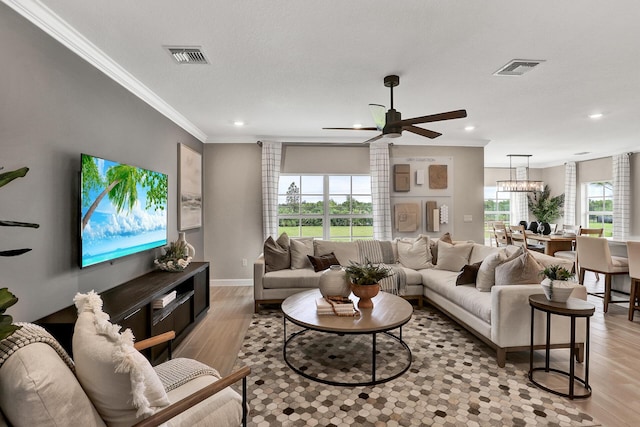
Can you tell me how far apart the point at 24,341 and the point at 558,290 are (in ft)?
9.86

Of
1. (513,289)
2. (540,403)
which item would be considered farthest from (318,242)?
(540,403)

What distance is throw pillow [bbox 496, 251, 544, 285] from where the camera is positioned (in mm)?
2816

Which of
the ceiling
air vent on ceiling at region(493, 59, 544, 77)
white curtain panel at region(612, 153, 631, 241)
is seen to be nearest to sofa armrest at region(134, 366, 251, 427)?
the ceiling

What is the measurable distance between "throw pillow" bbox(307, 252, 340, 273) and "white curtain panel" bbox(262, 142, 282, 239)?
1250 millimetres

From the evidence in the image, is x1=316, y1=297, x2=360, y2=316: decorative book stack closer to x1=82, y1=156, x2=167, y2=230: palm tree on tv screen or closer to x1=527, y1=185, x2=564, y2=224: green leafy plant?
x1=82, y1=156, x2=167, y2=230: palm tree on tv screen

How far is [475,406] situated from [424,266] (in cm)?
241

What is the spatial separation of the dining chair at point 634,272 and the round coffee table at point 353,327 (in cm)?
289

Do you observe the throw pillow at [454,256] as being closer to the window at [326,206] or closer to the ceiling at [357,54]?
the window at [326,206]

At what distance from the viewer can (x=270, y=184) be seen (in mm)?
5297

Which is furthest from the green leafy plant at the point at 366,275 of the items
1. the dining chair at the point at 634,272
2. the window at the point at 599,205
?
the window at the point at 599,205

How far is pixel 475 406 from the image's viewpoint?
2094mm

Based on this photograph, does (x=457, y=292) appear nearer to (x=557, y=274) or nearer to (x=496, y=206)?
(x=557, y=274)

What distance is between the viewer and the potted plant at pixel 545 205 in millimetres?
8664

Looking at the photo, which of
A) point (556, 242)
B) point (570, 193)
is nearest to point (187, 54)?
point (556, 242)
